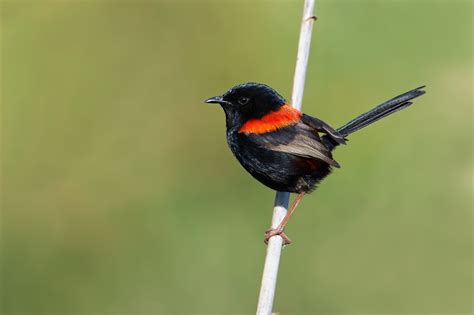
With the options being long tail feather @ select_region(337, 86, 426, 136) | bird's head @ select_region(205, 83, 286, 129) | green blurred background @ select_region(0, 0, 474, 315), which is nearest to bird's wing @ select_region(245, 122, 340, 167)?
bird's head @ select_region(205, 83, 286, 129)

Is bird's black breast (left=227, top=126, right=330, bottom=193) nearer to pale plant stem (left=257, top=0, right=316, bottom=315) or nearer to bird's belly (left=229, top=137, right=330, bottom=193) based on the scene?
bird's belly (left=229, top=137, right=330, bottom=193)

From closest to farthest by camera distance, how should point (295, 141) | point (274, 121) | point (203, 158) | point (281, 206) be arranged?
1. point (295, 141)
2. point (274, 121)
3. point (281, 206)
4. point (203, 158)

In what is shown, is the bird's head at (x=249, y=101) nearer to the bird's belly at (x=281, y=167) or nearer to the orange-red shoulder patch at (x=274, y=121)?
the orange-red shoulder patch at (x=274, y=121)

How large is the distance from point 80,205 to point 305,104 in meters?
2.42

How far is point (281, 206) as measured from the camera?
4.89 meters

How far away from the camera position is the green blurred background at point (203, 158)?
602 centimetres

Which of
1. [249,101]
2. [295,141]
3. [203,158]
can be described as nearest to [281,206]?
[295,141]

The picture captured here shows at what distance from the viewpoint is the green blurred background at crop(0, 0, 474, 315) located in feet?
19.7

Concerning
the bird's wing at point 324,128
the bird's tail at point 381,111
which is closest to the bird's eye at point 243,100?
the bird's wing at point 324,128

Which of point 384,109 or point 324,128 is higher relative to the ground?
point 384,109

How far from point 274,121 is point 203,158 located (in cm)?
197

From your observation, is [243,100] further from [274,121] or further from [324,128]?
[324,128]

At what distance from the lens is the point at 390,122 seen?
7094 mm

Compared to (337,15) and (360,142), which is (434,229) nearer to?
(360,142)
